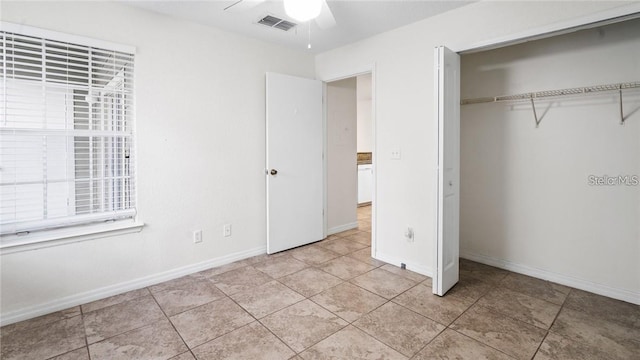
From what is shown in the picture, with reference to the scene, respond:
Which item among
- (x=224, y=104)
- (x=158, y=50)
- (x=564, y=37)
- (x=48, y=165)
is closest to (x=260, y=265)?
(x=224, y=104)

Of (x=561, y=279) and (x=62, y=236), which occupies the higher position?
(x=62, y=236)

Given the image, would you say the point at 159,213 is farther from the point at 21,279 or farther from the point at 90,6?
the point at 90,6

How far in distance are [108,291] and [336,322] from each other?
1929 mm

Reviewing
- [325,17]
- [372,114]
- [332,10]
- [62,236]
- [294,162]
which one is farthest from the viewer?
[294,162]

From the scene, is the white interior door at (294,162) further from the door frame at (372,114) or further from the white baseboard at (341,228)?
the white baseboard at (341,228)

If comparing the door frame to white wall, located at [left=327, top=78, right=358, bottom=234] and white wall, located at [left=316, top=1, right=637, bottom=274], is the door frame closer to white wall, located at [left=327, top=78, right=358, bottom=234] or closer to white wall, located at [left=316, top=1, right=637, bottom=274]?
white wall, located at [left=316, top=1, right=637, bottom=274]

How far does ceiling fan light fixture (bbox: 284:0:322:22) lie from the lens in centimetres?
181

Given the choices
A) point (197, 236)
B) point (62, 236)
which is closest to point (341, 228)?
point (197, 236)

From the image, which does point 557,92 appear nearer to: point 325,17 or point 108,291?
point 325,17

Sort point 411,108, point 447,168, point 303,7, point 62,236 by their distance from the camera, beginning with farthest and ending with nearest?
point 411,108 → point 447,168 → point 62,236 → point 303,7

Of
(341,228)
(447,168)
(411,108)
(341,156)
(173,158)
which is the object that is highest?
(411,108)

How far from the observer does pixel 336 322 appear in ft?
7.34

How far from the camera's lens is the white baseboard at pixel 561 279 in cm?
251

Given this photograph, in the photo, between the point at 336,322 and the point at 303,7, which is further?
the point at 336,322
